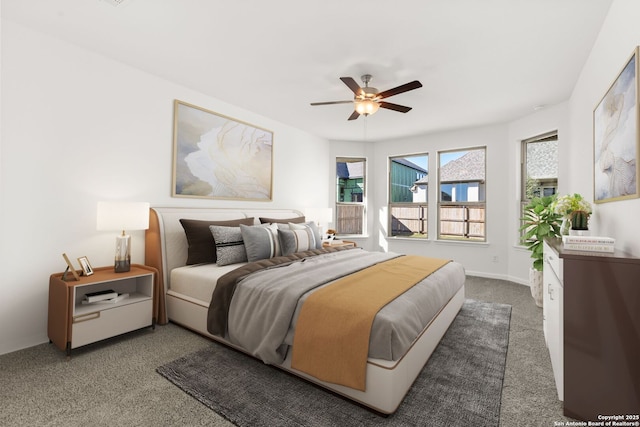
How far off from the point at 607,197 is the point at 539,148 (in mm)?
2819

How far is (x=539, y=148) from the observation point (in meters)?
4.58

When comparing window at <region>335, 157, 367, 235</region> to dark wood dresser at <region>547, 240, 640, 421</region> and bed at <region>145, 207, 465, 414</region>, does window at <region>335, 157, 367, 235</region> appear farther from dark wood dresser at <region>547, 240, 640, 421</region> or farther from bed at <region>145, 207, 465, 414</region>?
dark wood dresser at <region>547, 240, 640, 421</region>

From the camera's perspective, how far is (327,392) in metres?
1.89

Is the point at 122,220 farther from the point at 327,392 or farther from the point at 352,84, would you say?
the point at 352,84

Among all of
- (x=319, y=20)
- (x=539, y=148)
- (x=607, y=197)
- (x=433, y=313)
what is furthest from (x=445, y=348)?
(x=539, y=148)

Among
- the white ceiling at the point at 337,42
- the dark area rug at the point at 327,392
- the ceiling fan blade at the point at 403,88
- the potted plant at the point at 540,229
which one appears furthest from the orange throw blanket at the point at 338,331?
the potted plant at the point at 540,229

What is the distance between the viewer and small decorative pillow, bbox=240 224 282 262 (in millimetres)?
3084

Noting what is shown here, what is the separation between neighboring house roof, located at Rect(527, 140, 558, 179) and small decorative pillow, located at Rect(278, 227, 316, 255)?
3.83m

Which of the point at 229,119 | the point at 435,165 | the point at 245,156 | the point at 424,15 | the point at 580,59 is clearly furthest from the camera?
the point at 435,165

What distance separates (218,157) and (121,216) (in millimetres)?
1569

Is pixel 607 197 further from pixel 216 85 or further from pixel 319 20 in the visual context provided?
pixel 216 85

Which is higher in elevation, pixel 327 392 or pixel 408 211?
pixel 408 211

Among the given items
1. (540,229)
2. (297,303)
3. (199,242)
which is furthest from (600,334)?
(199,242)

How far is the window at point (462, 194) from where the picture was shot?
5359 millimetres
